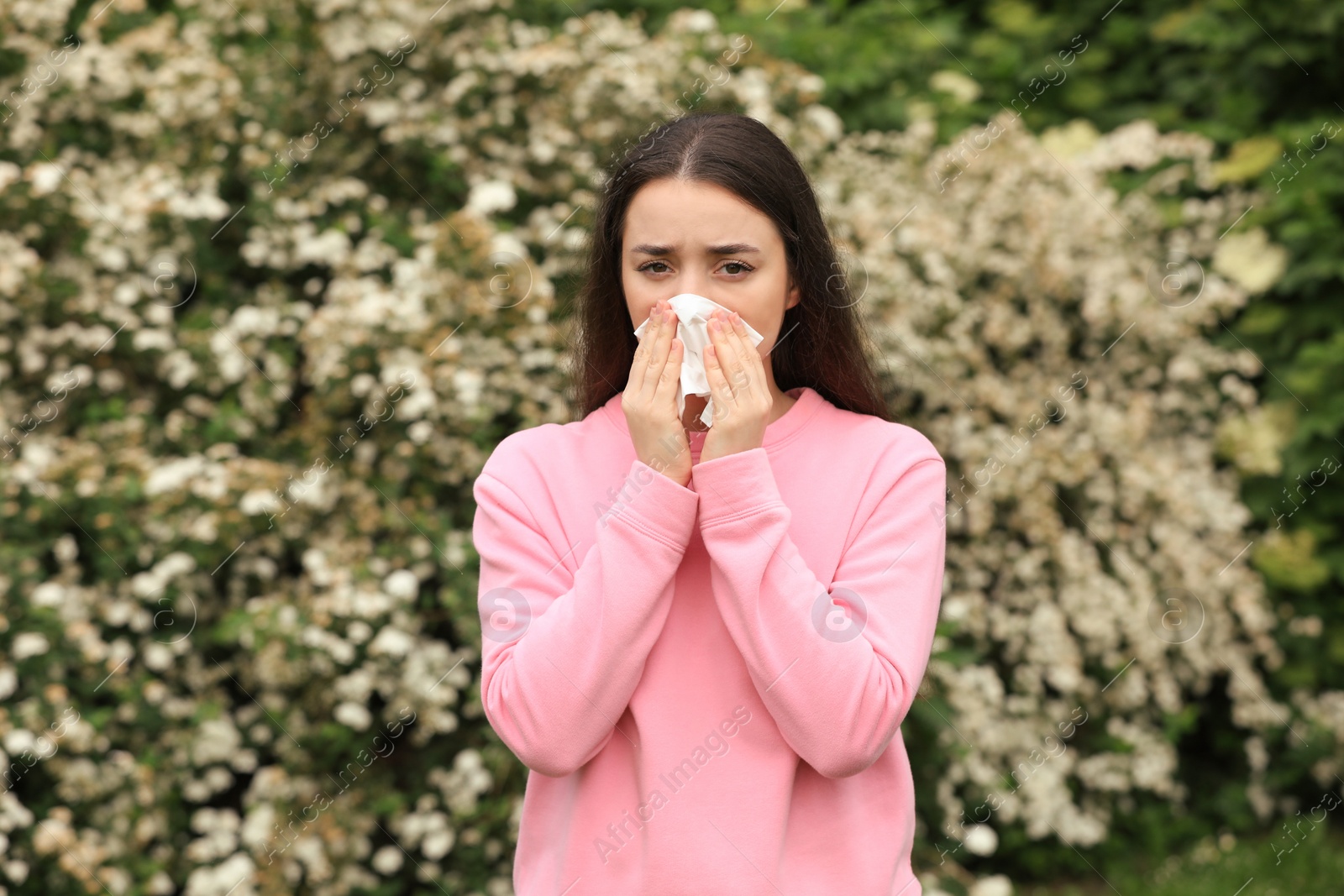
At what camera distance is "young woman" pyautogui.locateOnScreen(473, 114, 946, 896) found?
1.55 metres

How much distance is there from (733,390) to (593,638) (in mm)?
376

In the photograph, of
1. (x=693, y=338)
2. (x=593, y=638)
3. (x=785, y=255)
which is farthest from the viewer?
(x=785, y=255)

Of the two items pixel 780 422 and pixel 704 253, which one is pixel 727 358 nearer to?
pixel 704 253

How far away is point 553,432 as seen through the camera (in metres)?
1.83

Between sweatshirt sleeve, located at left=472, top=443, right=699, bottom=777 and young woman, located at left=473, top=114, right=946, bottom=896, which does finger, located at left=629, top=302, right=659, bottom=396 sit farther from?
sweatshirt sleeve, located at left=472, top=443, right=699, bottom=777

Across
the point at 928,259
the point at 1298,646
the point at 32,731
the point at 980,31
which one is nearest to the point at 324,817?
the point at 32,731

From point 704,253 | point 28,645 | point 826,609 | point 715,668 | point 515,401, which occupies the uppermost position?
point 704,253

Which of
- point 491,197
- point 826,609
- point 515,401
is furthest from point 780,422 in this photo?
point 491,197

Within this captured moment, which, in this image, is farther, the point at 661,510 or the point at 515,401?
the point at 515,401

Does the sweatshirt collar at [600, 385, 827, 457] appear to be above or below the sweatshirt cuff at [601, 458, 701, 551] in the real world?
below

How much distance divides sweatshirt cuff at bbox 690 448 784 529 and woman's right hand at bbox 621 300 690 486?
41mm

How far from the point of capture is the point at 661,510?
159 centimetres

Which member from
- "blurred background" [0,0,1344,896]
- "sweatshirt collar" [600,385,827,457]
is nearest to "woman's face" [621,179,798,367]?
"sweatshirt collar" [600,385,827,457]

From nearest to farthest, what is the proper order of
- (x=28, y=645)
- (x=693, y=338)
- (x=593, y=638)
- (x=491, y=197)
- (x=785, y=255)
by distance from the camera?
(x=593, y=638) → (x=693, y=338) → (x=785, y=255) → (x=28, y=645) → (x=491, y=197)
